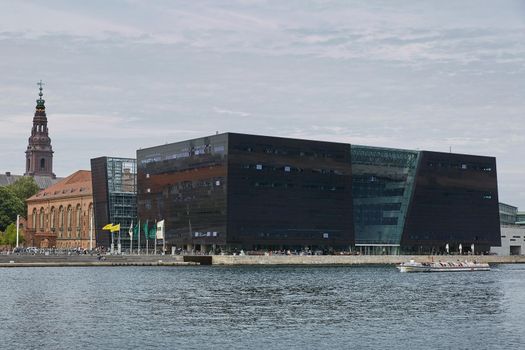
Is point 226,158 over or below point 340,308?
over

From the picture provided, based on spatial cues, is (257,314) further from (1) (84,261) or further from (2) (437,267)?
(1) (84,261)

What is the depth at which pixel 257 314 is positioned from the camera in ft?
274

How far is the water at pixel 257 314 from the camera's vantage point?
66.9 metres

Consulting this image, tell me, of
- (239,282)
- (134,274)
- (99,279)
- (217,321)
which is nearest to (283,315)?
(217,321)

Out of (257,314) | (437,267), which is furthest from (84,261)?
(257,314)

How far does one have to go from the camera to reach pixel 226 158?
19388cm

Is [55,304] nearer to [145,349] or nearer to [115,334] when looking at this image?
[115,334]

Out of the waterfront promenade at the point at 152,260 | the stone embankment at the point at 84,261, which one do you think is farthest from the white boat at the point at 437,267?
the stone embankment at the point at 84,261

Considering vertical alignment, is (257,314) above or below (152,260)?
below

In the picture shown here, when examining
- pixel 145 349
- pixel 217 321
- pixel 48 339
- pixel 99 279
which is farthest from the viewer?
pixel 99 279

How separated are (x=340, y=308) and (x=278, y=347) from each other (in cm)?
2661

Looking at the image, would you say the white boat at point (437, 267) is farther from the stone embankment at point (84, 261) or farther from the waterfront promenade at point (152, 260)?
the stone embankment at point (84, 261)

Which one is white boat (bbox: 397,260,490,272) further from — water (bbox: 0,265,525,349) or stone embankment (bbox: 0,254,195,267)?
stone embankment (bbox: 0,254,195,267)

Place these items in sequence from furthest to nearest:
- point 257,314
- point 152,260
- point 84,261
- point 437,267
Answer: point 152,260 → point 84,261 → point 437,267 → point 257,314
